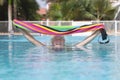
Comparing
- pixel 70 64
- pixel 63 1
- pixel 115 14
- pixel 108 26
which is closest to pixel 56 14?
pixel 63 1

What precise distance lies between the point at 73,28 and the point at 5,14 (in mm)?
23585

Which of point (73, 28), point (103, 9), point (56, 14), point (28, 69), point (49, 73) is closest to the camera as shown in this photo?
point (49, 73)

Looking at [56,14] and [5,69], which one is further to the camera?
[56,14]

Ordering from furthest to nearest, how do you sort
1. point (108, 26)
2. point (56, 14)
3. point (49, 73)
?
point (56, 14) < point (108, 26) < point (49, 73)

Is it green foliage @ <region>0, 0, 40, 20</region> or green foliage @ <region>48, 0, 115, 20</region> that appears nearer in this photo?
green foliage @ <region>48, 0, 115, 20</region>

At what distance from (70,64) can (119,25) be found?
969 inches

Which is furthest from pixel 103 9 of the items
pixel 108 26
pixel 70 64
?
pixel 70 64

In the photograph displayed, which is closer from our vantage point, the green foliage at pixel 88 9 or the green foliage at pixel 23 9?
the green foliage at pixel 88 9

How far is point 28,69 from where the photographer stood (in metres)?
10.2

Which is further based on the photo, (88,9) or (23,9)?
(23,9)

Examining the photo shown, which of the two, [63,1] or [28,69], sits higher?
[63,1]

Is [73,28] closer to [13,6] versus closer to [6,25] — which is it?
[6,25]

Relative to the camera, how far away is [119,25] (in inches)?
1389

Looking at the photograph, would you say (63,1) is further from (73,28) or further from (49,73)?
(49,73)
